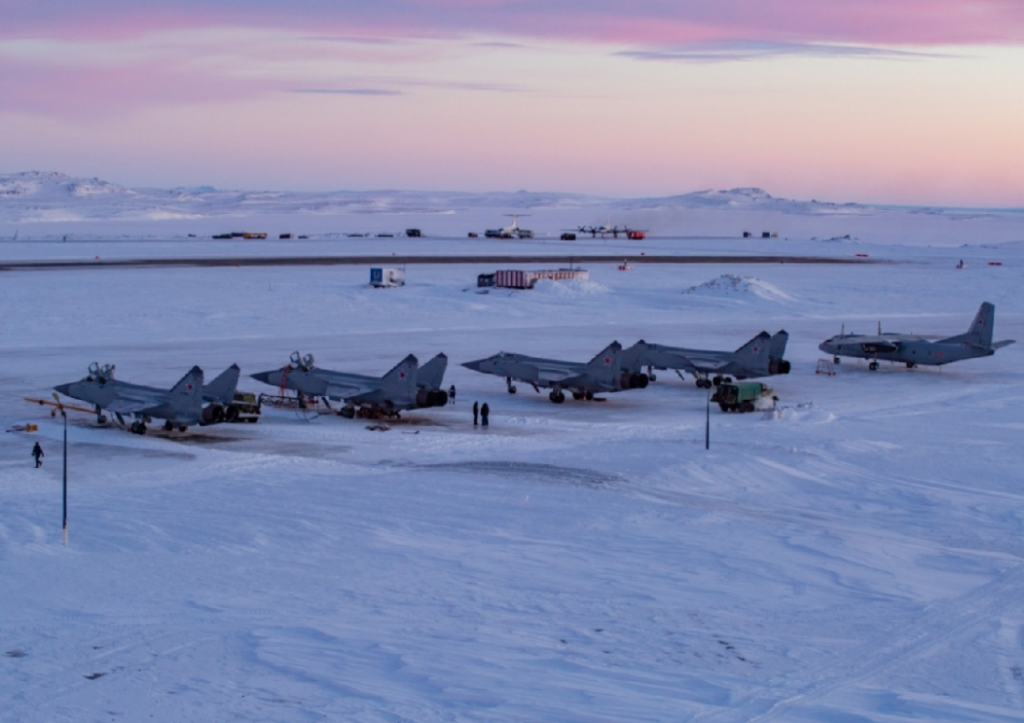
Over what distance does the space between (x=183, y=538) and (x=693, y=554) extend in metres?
11.9

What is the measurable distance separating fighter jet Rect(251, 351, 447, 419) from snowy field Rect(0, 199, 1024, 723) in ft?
4.06

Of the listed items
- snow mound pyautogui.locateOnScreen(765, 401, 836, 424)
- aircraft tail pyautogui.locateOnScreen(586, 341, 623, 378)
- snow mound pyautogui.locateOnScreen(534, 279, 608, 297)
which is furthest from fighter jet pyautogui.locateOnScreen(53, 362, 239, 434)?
snow mound pyautogui.locateOnScreen(534, 279, 608, 297)

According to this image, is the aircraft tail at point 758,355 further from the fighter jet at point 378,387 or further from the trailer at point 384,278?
the trailer at point 384,278

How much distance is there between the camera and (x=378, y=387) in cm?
4262

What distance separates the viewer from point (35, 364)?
55375 millimetres

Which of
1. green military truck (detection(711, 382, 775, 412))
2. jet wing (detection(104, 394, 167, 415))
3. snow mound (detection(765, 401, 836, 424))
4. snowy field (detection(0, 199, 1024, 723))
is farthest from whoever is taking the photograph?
green military truck (detection(711, 382, 775, 412))

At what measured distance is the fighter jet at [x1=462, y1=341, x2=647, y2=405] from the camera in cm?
4675

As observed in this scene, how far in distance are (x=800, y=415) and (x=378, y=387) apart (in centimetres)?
1669

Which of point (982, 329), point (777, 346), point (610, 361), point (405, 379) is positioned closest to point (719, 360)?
point (777, 346)

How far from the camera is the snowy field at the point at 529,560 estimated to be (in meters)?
17.6

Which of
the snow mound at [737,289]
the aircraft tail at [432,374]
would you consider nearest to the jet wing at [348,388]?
the aircraft tail at [432,374]

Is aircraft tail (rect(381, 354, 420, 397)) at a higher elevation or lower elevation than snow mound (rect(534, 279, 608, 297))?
lower

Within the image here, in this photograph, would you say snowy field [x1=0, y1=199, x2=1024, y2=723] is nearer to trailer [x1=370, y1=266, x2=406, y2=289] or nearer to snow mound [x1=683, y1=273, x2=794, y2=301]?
trailer [x1=370, y1=266, x2=406, y2=289]

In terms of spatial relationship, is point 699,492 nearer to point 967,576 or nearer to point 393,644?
point 967,576
